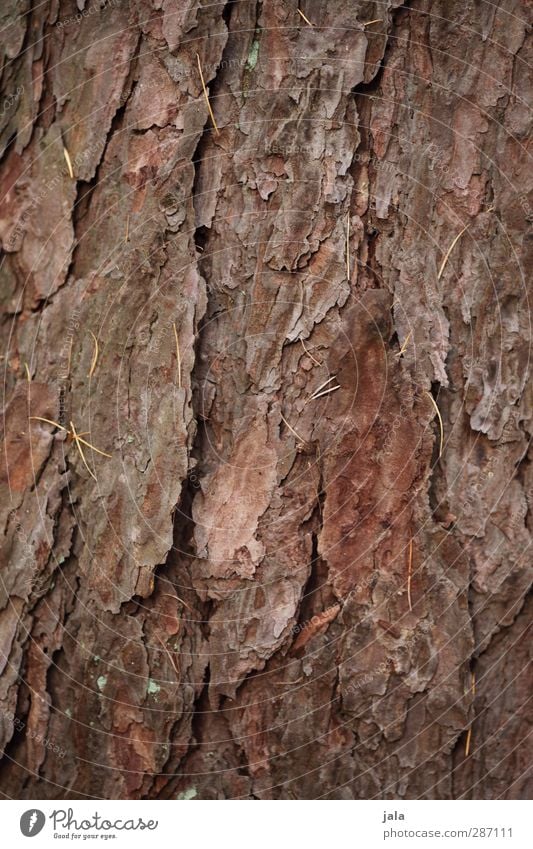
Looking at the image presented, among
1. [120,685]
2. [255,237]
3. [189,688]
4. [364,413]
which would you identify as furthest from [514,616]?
[255,237]

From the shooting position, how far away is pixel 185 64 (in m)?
1.39

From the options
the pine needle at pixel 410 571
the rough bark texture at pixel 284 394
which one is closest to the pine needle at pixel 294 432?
the rough bark texture at pixel 284 394

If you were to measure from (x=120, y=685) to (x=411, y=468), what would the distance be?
2.45 feet

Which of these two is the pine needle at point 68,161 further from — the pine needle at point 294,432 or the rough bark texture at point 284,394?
the pine needle at point 294,432

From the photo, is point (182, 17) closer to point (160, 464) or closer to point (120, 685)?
point (160, 464)

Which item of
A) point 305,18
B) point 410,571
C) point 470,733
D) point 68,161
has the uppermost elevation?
point 305,18

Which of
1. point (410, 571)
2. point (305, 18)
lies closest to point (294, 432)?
point (410, 571)

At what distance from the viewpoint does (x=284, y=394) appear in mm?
1396

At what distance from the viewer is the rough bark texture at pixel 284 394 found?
1379 millimetres

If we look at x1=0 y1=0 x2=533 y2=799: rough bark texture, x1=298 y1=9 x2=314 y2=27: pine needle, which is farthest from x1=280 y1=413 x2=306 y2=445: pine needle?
x1=298 y1=9 x2=314 y2=27: pine needle

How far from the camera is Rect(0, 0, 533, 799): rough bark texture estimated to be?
138 centimetres

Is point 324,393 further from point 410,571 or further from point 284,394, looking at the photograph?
point 410,571

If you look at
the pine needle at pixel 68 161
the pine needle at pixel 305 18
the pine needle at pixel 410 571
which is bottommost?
the pine needle at pixel 410 571

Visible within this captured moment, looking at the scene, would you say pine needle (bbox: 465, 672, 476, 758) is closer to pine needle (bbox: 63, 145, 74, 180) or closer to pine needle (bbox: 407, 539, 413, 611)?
pine needle (bbox: 407, 539, 413, 611)
